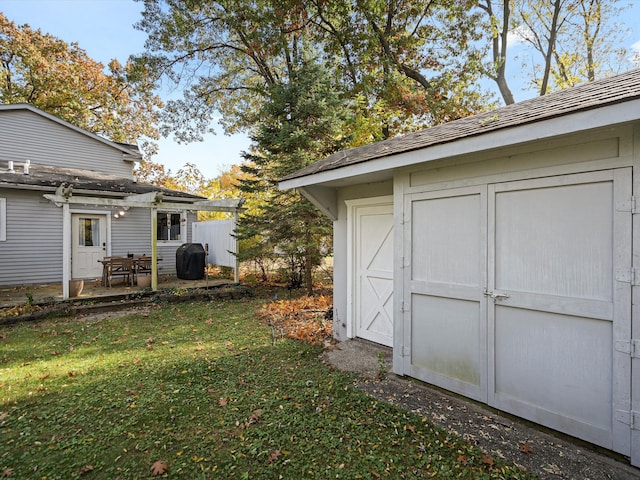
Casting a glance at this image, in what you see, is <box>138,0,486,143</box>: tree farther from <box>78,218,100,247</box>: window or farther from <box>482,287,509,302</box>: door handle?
<box>482,287,509,302</box>: door handle

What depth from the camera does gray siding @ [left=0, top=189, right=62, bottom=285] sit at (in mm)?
10586

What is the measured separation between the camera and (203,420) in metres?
3.35

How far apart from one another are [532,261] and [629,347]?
3.01ft

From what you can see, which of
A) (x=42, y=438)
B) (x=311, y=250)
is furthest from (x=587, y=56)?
(x=42, y=438)

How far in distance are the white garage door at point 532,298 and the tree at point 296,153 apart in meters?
5.78

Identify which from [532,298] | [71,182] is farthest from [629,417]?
[71,182]

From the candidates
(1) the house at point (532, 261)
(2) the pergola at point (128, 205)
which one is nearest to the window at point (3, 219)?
(2) the pergola at point (128, 205)

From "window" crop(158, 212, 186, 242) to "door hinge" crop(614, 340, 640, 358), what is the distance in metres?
13.4

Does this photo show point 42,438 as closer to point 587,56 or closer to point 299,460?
point 299,460

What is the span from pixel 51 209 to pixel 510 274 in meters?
13.5

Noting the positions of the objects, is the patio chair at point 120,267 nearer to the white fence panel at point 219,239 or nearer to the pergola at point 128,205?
the pergola at point 128,205

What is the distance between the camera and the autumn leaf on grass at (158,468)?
2604mm

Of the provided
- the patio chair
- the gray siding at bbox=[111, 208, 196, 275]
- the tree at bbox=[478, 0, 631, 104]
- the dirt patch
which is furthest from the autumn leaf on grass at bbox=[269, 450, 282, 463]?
the tree at bbox=[478, 0, 631, 104]

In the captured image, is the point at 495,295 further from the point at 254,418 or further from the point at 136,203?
the point at 136,203
